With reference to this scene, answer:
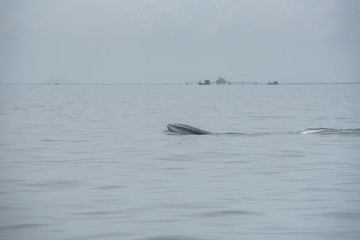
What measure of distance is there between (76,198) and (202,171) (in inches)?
192

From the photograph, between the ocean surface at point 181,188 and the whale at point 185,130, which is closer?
the ocean surface at point 181,188

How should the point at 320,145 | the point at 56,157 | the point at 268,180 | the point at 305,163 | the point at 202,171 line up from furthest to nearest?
the point at 320,145
the point at 56,157
the point at 305,163
the point at 202,171
the point at 268,180

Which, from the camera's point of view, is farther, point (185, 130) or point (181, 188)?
point (185, 130)

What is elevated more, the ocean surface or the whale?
the ocean surface

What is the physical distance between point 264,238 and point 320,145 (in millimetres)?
14514

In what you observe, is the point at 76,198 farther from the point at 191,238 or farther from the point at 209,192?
the point at 191,238

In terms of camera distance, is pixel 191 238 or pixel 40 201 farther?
pixel 40 201

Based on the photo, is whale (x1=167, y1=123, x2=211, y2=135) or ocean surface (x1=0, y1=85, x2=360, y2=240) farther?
whale (x1=167, y1=123, x2=211, y2=135)

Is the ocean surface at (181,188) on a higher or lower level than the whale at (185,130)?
higher

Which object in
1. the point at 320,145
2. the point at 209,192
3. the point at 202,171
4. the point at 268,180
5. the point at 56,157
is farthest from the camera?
the point at 320,145

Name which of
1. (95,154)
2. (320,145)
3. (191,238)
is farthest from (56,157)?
(191,238)

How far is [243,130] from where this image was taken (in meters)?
32.8

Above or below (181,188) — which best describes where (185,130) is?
below

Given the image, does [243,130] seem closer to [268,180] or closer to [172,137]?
[172,137]
